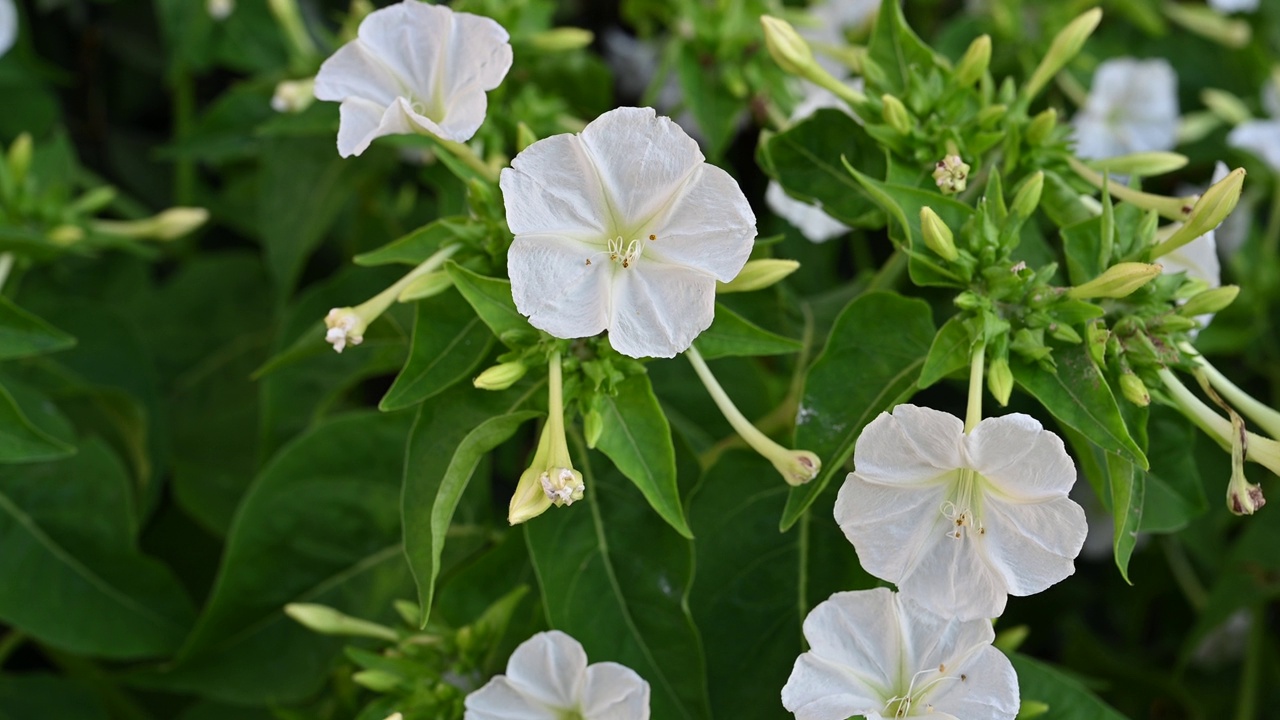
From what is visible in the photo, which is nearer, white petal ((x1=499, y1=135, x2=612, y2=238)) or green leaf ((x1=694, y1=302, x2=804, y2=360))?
white petal ((x1=499, y1=135, x2=612, y2=238))

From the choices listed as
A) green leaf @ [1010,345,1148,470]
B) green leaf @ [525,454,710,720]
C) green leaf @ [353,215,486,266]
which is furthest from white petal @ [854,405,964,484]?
green leaf @ [353,215,486,266]

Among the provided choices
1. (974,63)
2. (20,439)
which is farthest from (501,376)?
(974,63)

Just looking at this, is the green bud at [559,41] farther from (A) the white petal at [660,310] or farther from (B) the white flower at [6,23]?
(B) the white flower at [6,23]

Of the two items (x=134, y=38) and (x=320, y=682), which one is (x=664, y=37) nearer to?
(x=134, y=38)

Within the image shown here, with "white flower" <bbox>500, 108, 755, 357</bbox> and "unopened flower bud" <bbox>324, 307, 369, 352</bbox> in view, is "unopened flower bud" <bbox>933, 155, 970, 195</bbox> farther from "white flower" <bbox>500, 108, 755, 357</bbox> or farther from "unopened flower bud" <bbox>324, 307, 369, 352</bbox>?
"unopened flower bud" <bbox>324, 307, 369, 352</bbox>

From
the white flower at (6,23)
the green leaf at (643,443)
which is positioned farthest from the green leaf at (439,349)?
the white flower at (6,23)

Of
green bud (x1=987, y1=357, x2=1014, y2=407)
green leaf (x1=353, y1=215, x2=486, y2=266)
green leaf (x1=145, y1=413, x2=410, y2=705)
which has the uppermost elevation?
green leaf (x1=353, y1=215, x2=486, y2=266)

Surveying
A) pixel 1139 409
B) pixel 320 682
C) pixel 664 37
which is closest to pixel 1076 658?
pixel 1139 409
